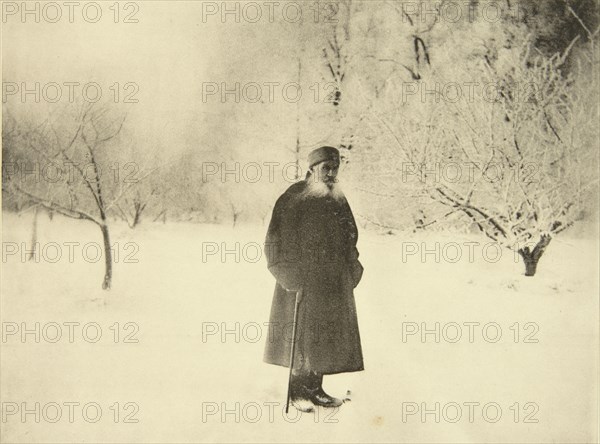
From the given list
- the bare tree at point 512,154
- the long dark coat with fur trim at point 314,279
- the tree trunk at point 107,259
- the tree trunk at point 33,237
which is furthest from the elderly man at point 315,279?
the tree trunk at point 33,237

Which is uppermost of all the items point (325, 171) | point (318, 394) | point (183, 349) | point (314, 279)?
point (325, 171)

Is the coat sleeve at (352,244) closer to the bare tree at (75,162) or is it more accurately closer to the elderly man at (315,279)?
the elderly man at (315,279)

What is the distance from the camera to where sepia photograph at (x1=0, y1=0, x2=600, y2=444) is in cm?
148

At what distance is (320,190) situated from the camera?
146 cm

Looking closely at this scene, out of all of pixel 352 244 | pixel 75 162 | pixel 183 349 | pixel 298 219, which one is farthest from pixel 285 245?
pixel 75 162

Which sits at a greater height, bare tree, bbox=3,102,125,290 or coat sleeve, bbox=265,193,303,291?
bare tree, bbox=3,102,125,290

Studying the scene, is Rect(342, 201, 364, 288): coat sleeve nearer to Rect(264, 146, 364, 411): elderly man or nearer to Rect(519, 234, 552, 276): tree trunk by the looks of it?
Rect(264, 146, 364, 411): elderly man

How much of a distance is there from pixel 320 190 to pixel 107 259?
1.95 feet

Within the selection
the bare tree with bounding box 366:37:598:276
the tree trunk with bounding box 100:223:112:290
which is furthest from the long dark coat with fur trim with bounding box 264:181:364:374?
the tree trunk with bounding box 100:223:112:290

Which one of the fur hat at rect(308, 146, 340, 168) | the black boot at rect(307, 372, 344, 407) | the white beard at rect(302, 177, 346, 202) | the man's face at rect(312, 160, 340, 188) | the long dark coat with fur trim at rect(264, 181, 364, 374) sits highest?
the fur hat at rect(308, 146, 340, 168)

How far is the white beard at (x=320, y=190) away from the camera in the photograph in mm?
1463

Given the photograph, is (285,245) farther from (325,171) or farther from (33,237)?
(33,237)

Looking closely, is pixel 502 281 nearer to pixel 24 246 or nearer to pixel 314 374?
pixel 314 374

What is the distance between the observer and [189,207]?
4.87ft
